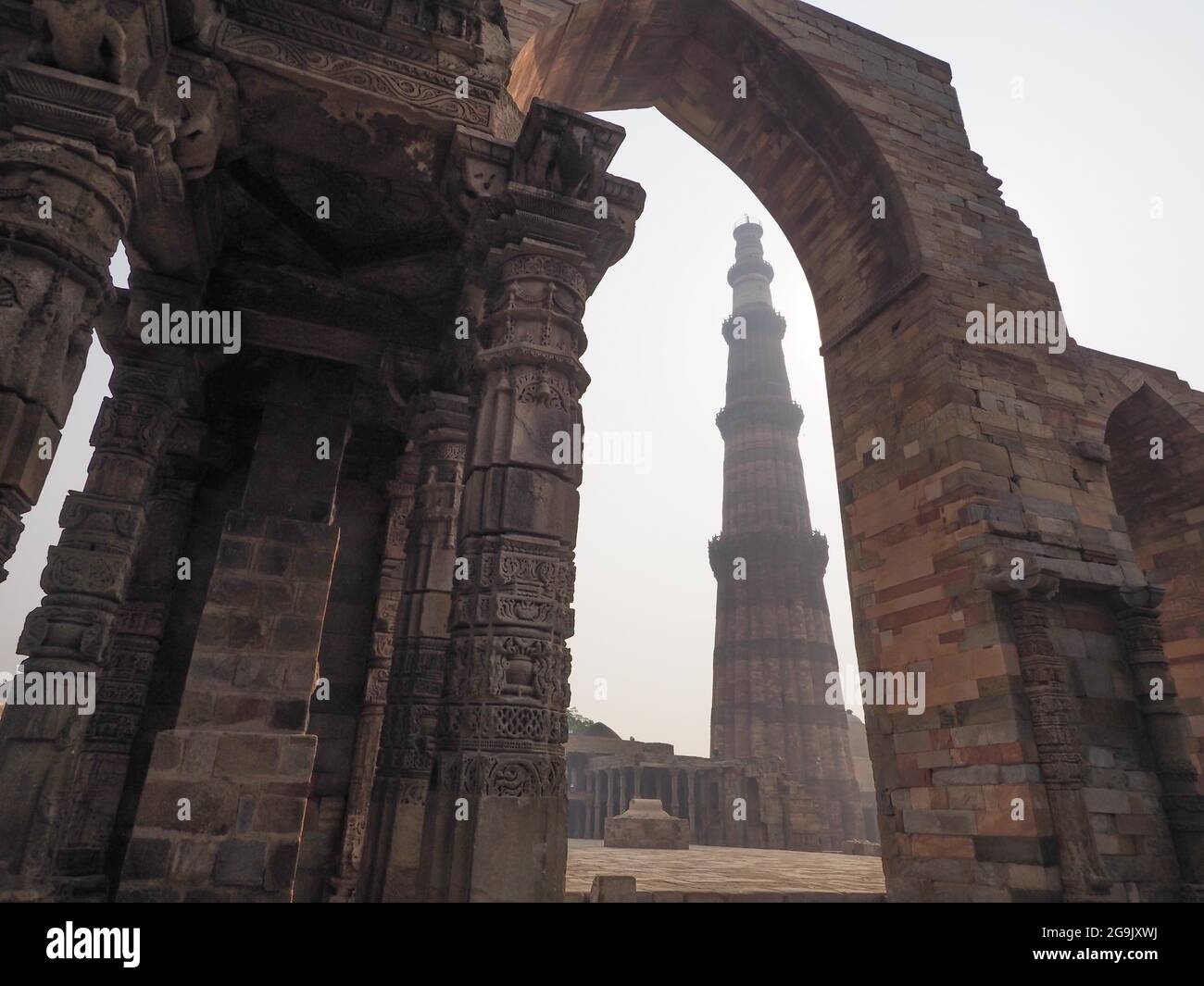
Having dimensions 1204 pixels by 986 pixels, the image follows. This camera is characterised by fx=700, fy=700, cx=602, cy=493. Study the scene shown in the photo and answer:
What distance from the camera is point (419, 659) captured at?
6.29m

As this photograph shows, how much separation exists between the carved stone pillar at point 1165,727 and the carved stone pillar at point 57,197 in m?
9.73

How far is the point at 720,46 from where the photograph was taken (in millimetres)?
11336

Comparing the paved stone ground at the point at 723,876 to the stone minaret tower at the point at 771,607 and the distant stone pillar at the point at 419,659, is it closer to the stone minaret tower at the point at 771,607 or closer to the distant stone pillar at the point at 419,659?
the distant stone pillar at the point at 419,659

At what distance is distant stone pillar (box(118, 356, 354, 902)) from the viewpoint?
5078 millimetres

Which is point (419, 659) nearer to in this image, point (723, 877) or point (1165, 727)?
point (1165, 727)

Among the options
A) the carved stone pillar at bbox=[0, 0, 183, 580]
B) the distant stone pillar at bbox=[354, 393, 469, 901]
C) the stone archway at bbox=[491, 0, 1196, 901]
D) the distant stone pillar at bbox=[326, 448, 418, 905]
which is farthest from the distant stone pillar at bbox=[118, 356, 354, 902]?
the stone archway at bbox=[491, 0, 1196, 901]

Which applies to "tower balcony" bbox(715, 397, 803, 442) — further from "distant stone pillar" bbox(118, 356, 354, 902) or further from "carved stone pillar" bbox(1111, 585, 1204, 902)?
"distant stone pillar" bbox(118, 356, 354, 902)

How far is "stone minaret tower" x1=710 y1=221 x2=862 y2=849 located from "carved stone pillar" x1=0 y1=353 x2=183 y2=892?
3527cm

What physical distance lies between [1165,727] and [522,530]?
25.1 feet

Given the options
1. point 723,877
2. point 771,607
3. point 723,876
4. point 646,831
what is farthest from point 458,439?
point 771,607

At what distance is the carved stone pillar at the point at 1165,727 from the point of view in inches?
274

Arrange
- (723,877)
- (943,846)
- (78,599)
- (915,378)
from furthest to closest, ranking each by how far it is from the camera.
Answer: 1. (723,877)
2. (915,378)
3. (943,846)
4. (78,599)

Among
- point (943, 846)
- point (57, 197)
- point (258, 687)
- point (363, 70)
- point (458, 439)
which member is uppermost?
point (363, 70)
